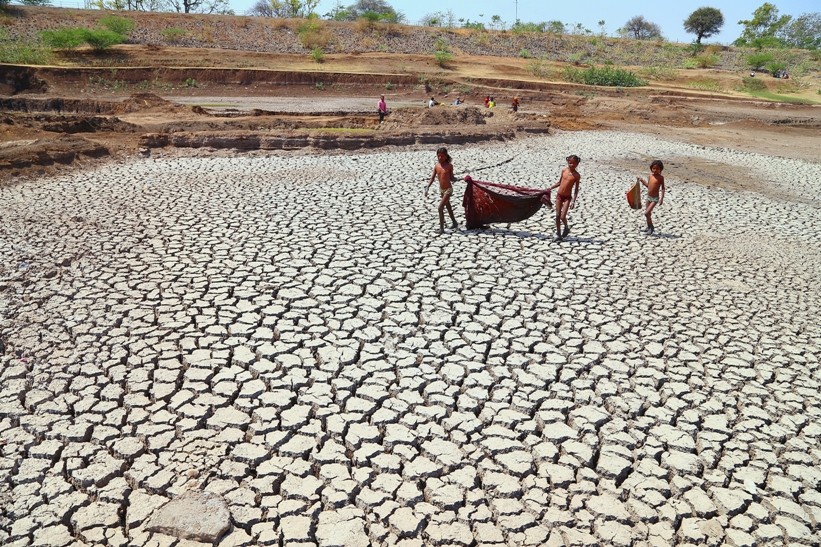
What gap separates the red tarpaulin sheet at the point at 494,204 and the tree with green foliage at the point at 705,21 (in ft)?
224

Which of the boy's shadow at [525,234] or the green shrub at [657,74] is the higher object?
the green shrub at [657,74]

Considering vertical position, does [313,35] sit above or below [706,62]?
above

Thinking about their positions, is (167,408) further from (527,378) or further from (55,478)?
(527,378)

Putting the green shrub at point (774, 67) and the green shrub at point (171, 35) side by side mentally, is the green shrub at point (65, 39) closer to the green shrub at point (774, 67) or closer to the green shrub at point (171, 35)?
the green shrub at point (171, 35)

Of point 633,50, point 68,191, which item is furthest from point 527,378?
point 633,50

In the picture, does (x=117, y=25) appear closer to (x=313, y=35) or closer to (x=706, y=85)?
(x=313, y=35)

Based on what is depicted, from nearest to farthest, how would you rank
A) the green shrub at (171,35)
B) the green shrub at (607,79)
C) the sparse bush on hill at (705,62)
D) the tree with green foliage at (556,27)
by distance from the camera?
1. the green shrub at (607,79)
2. the green shrub at (171,35)
3. the sparse bush on hill at (705,62)
4. the tree with green foliage at (556,27)

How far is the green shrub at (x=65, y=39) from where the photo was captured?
1302 inches

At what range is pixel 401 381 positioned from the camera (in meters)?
4.65

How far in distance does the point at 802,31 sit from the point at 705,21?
15762 millimetres

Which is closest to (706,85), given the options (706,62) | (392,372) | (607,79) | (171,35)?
(607,79)

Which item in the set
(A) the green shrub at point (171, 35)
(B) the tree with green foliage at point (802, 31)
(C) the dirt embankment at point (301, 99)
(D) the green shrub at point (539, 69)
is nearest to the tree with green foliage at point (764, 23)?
(B) the tree with green foliage at point (802, 31)

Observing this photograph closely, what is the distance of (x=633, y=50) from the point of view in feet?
184

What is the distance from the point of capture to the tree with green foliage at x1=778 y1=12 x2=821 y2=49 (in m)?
66.7
